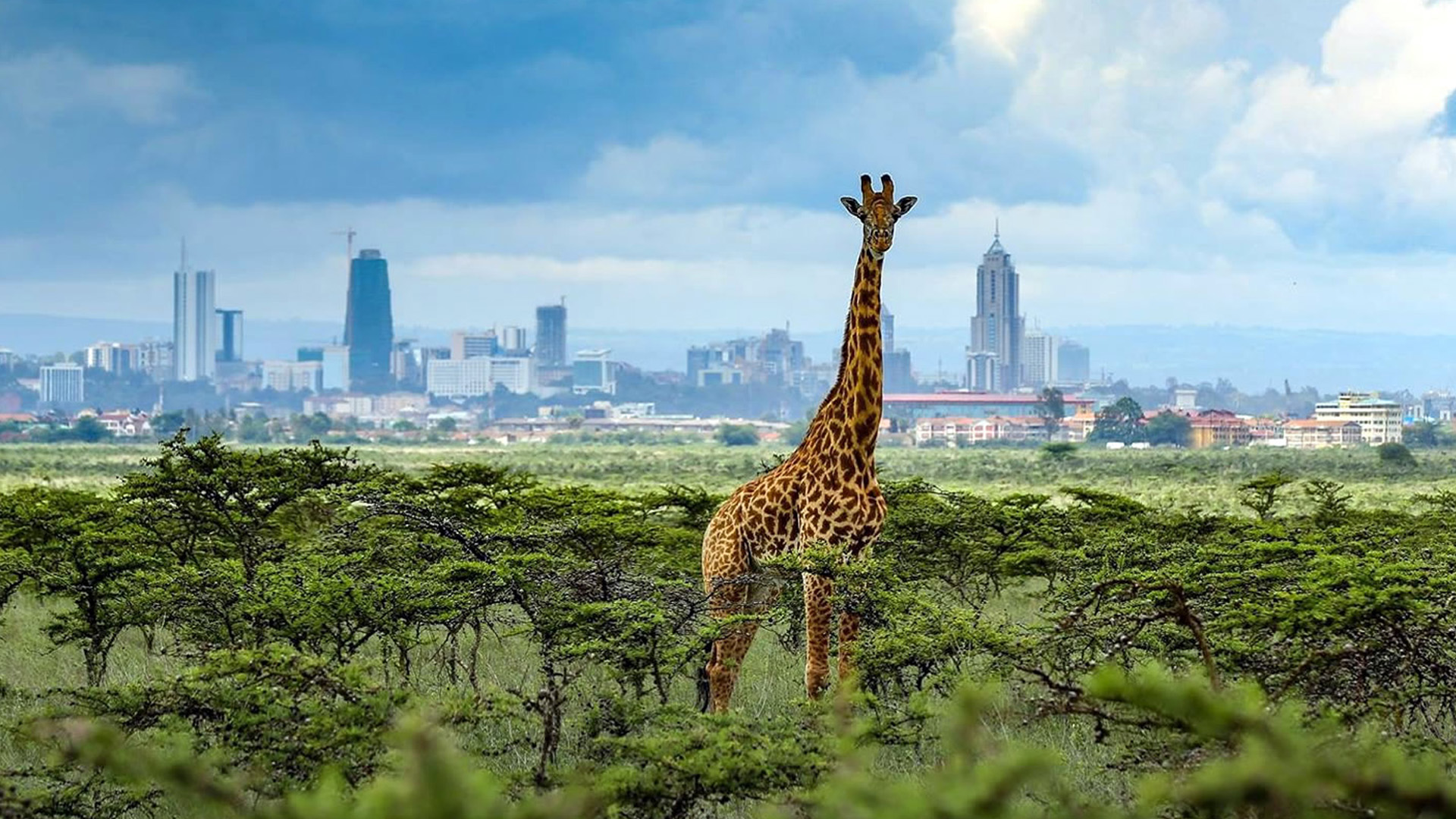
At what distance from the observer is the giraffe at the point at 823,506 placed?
9398 mm

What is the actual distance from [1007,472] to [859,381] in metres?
65.5

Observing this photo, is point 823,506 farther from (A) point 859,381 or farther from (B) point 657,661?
(B) point 657,661

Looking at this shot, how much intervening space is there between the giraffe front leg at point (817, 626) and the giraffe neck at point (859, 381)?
81 cm

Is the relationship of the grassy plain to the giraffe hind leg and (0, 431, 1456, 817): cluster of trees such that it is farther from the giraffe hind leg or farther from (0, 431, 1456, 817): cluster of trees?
the giraffe hind leg

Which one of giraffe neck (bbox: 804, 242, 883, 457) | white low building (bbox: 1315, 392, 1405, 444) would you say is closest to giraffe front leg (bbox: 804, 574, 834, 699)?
giraffe neck (bbox: 804, 242, 883, 457)

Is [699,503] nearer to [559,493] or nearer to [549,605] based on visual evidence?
[559,493]

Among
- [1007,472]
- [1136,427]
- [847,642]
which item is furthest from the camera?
[1136,427]

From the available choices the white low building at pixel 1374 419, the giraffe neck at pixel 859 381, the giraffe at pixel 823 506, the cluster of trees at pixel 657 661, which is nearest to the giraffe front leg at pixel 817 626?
the giraffe at pixel 823 506

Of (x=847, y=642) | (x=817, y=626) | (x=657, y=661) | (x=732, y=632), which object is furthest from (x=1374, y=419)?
(x=657, y=661)

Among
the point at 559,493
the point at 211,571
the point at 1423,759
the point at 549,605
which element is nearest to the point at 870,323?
the point at 549,605

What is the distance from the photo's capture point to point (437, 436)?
18888 cm

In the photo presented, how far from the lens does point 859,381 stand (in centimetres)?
984

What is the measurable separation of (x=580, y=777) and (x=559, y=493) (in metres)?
9.97

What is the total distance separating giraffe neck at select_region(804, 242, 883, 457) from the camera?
31.8ft
